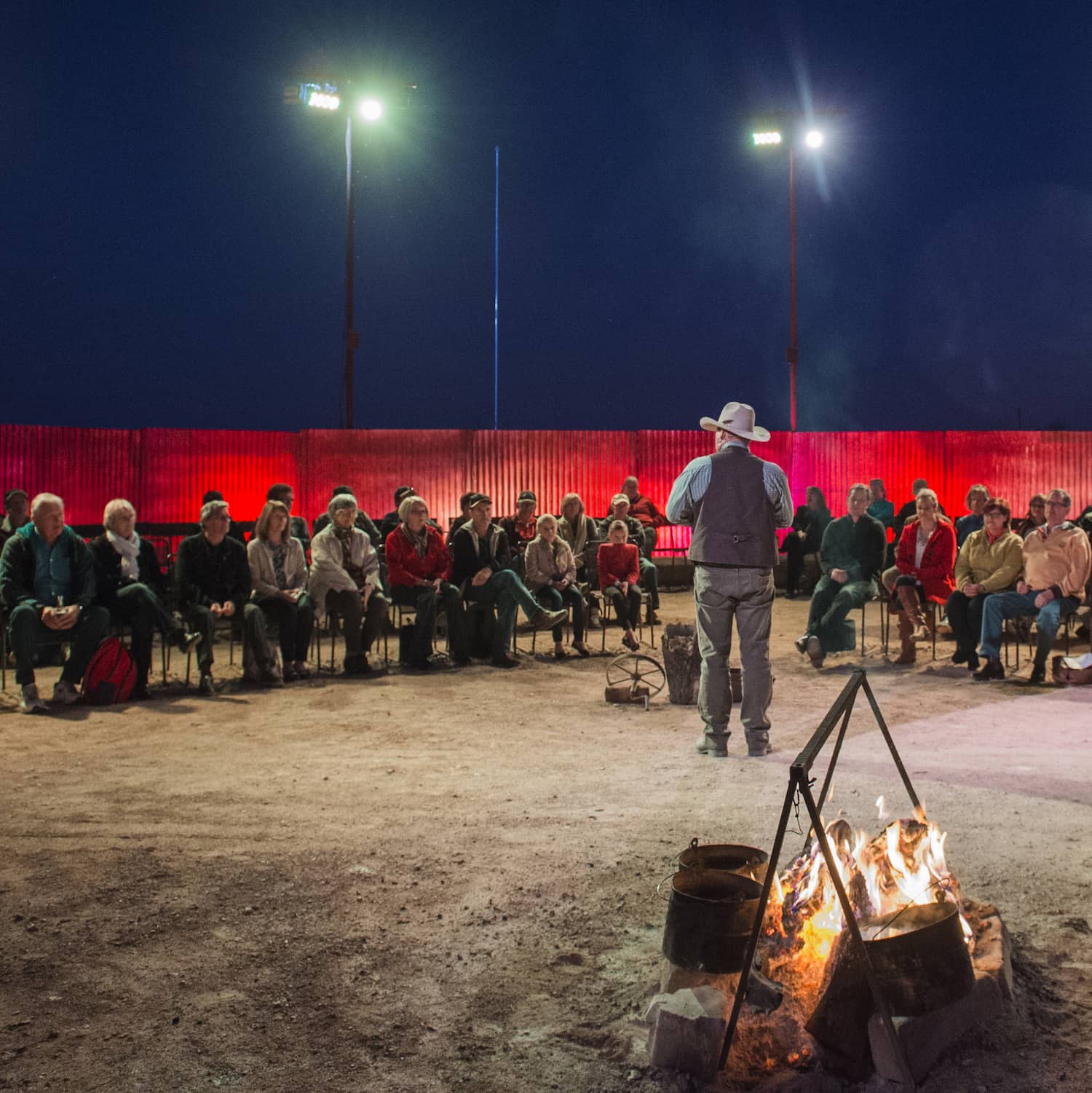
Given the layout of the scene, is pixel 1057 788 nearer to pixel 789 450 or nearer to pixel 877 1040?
pixel 877 1040

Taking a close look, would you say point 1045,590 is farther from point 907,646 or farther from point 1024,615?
point 907,646

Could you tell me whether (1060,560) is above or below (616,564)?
above

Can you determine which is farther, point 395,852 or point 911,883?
point 395,852

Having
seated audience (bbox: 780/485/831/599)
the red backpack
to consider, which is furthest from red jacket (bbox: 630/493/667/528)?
the red backpack

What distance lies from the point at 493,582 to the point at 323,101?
37.6 ft

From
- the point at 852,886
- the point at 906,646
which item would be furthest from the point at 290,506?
the point at 852,886

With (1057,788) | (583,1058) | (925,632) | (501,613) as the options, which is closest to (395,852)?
(583,1058)

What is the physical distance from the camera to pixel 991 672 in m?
8.60

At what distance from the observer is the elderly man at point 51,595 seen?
778 centimetres

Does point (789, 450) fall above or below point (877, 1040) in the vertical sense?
above

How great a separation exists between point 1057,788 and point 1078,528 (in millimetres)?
4122

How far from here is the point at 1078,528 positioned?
8.75 meters

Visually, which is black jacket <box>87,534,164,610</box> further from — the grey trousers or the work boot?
the work boot

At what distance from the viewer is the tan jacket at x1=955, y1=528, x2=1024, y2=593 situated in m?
9.00
